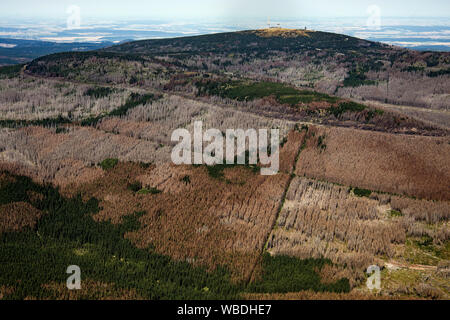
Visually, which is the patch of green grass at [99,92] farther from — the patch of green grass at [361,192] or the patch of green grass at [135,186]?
the patch of green grass at [361,192]

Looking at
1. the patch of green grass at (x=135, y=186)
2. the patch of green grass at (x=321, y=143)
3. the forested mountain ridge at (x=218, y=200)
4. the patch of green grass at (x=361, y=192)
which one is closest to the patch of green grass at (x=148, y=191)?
the forested mountain ridge at (x=218, y=200)

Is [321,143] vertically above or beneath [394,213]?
above

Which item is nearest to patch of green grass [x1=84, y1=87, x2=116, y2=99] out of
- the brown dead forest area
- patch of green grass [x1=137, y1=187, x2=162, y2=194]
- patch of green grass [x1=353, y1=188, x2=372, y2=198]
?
patch of green grass [x1=137, y1=187, x2=162, y2=194]

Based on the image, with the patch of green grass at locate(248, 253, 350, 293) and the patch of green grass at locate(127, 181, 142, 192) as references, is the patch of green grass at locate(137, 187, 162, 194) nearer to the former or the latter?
the patch of green grass at locate(127, 181, 142, 192)

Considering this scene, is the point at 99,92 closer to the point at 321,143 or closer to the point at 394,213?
the point at 321,143

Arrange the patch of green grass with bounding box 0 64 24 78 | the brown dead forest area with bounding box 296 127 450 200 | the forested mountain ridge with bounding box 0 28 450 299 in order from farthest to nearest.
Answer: the patch of green grass with bounding box 0 64 24 78
the brown dead forest area with bounding box 296 127 450 200
the forested mountain ridge with bounding box 0 28 450 299
